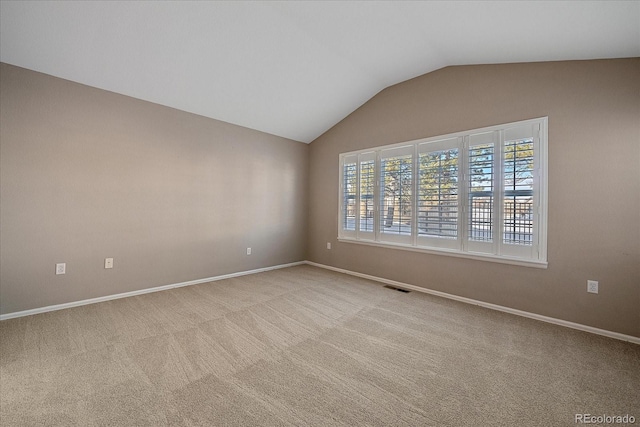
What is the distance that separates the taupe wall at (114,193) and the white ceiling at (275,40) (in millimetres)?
332

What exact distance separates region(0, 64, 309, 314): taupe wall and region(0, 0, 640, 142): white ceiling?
332 mm

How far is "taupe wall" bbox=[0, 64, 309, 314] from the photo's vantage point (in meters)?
2.61

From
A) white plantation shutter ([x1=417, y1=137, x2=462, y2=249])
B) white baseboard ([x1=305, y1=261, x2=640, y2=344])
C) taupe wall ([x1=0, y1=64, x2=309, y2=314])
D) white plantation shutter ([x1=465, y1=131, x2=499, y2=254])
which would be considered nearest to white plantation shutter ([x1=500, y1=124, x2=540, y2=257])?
white plantation shutter ([x1=465, y1=131, x2=499, y2=254])

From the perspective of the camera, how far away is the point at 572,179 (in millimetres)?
2578

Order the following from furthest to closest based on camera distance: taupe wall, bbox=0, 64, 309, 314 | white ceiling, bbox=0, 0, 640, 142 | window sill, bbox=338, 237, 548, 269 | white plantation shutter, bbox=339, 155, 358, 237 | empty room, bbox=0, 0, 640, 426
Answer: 1. white plantation shutter, bbox=339, 155, 358, 237
2. window sill, bbox=338, 237, 548, 269
3. taupe wall, bbox=0, 64, 309, 314
4. white ceiling, bbox=0, 0, 640, 142
5. empty room, bbox=0, 0, 640, 426

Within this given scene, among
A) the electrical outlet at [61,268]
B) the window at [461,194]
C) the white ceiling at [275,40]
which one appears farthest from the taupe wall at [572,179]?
the electrical outlet at [61,268]

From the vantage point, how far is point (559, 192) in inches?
104

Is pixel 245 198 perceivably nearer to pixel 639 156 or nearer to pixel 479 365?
pixel 479 365

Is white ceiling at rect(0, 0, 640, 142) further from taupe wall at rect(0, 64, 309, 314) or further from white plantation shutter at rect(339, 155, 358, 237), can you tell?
white plantation shutter at rect(339, 155, 358, 237)

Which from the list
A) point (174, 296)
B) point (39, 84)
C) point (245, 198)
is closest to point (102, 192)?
point (39, 84)

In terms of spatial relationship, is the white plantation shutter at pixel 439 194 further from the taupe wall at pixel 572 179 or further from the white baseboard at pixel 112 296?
the white baseboard at pixel 112 296

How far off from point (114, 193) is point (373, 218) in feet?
12.0

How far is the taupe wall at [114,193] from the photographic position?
261cm

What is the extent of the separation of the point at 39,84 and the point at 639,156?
232 inches
